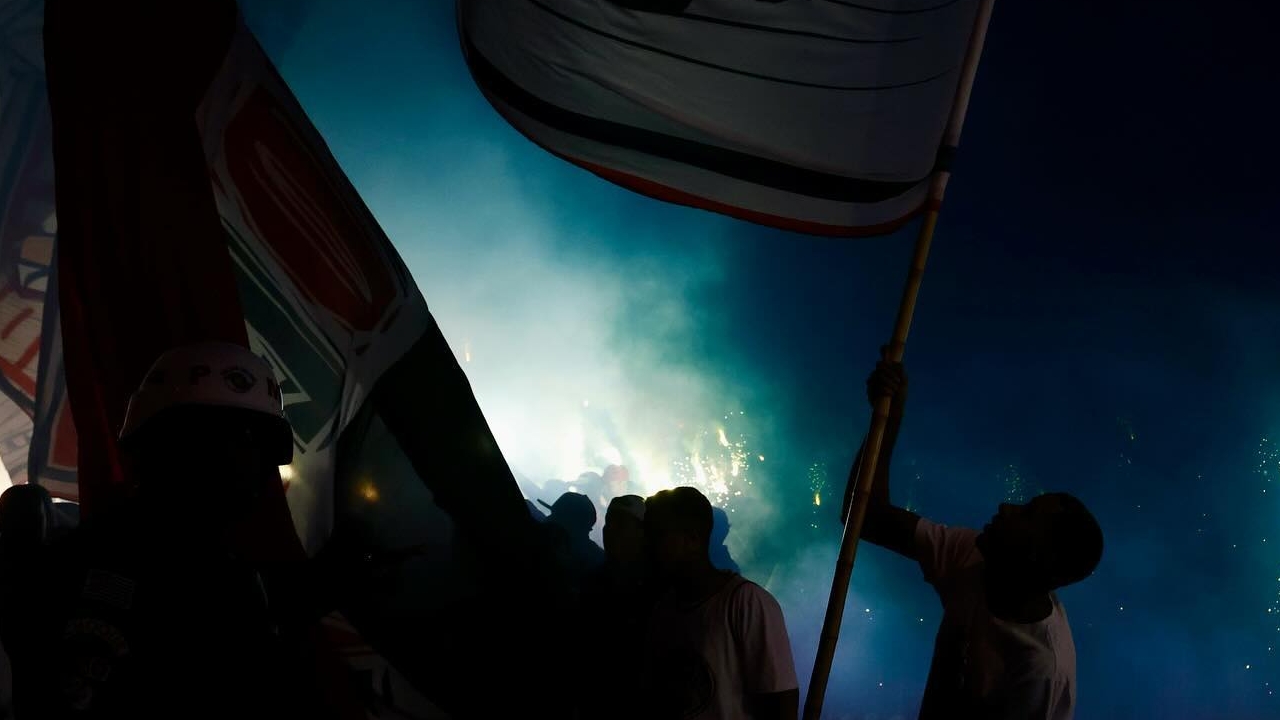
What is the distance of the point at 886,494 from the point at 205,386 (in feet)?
7.98

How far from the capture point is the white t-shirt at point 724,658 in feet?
8.52

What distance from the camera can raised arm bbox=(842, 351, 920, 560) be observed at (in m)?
2.87

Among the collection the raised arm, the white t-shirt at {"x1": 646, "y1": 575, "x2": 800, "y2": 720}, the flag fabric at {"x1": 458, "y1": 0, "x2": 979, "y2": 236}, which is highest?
the flag fabric at {"x1": 458, "y1": 0, "x2": 979, "y2": 236}

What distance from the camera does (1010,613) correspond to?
8.45ft

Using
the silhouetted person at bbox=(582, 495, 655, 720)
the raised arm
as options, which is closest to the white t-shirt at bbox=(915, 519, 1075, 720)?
the raised arm

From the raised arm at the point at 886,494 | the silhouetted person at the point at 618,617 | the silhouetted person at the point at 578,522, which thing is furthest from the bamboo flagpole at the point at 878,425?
the silhouetted person at the point at 578,522

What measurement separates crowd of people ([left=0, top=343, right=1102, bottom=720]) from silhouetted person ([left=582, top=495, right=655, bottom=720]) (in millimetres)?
12

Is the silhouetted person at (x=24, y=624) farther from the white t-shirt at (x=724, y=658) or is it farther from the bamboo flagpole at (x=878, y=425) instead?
the white t-shirt at (x=724, y=658)

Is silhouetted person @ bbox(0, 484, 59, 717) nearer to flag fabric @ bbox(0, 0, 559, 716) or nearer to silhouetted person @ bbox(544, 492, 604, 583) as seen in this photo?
flag fabric @ bbox(0, 0, 559, 716)

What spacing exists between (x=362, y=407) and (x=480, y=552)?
Answer: 0.89 m

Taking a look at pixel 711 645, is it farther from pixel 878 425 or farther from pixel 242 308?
pixel 242 308

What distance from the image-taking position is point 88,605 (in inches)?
51.4

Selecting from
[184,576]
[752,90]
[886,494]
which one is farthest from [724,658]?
[752,90]

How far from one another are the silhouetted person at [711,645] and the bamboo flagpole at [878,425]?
138 millimetres
